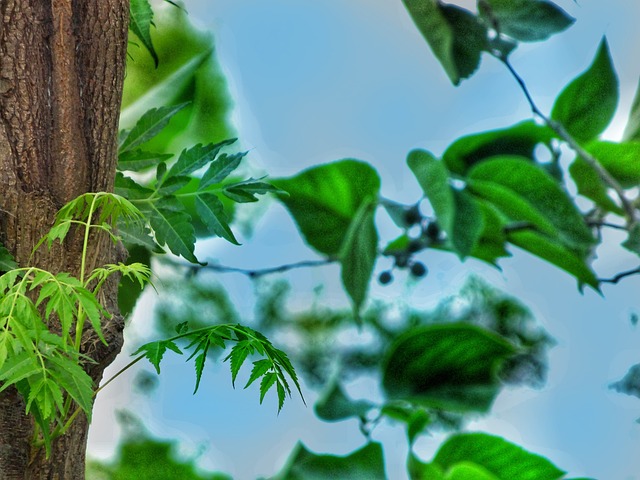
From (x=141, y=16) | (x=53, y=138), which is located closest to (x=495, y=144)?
(x=141, y=16)

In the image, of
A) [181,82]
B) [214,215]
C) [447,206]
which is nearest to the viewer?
[214,215]

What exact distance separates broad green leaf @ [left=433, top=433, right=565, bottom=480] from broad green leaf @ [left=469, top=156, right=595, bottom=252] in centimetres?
24

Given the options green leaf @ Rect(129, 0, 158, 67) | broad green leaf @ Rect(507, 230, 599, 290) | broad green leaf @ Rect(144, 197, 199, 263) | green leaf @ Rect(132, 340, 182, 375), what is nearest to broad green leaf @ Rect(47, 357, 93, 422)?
green leaf @ Rect(132, 340, 182, 375)

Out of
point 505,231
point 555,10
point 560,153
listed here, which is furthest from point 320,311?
point 555,10

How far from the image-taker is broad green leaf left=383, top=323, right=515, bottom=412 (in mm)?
899

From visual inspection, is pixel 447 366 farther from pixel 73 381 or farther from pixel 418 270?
pixel 73 381

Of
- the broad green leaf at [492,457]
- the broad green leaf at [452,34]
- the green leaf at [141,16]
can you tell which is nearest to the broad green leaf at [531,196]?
the broad green leaf at [452,34]

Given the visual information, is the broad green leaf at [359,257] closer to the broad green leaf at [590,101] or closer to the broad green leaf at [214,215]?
the broad green leaf at [590,101]

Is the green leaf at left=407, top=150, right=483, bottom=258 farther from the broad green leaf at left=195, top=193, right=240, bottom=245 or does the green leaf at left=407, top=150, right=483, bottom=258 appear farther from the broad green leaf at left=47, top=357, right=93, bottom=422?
the broad green leaf at left=47, top=357, right=93, bottom=422

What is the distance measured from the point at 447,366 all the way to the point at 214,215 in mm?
525

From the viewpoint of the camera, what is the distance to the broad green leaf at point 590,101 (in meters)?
0.94

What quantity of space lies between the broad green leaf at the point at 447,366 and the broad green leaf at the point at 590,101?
0.90 feet

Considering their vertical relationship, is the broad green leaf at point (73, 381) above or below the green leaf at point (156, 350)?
above

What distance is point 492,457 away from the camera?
2.89 feet
